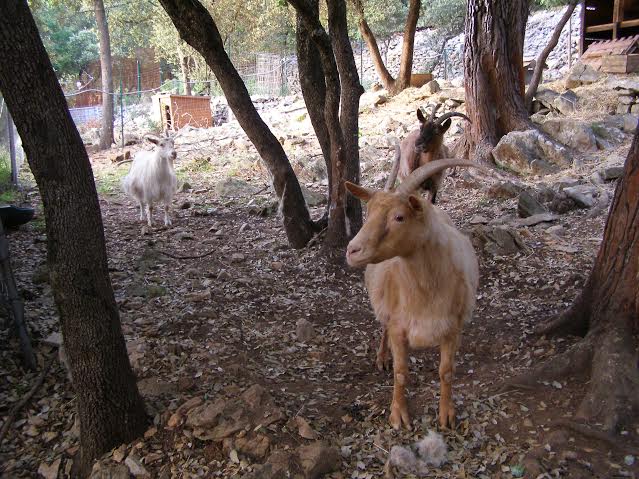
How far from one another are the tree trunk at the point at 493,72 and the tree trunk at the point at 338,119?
514 cm

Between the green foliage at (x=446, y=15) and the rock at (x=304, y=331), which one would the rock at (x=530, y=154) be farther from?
the green foliage at (x=446, y=15)

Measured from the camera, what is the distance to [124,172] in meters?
14.1

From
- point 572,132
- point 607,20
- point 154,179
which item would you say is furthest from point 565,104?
point 154,179

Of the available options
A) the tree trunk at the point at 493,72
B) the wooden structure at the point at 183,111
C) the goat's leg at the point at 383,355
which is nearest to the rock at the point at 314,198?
the tree trunk at the point at 493,72

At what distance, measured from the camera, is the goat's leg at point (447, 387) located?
3498 millimetres

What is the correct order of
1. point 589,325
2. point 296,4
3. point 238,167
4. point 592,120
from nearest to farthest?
point 589,325 < point 296,4 < point 592,120 < point 238,167

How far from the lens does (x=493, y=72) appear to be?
34.9ft

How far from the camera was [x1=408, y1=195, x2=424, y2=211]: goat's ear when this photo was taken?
3012mm

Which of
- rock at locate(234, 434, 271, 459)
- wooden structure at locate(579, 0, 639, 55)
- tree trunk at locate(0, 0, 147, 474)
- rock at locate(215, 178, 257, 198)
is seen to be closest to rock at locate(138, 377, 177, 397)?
tree trunk at locate(0, 0, 147, 474)

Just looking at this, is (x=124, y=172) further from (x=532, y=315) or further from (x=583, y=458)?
(x=583, y=458)

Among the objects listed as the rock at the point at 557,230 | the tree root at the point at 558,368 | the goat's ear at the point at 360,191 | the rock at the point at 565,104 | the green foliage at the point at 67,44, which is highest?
the green foliage at the point at 67,44

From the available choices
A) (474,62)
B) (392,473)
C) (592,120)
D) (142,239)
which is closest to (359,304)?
(392,473)

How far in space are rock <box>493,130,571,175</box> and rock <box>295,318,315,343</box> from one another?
21.8 feet

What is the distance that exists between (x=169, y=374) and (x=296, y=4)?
3682mm
